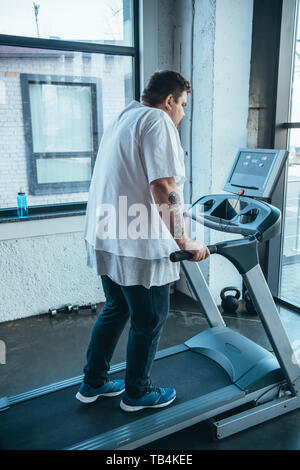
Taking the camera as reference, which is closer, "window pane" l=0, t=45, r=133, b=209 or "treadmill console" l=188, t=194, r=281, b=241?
"treadmill console" l=188, t=194, r=281, b=241

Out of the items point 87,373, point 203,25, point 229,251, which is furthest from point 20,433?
point 203,25

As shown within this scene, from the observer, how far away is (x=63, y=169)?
3432mm

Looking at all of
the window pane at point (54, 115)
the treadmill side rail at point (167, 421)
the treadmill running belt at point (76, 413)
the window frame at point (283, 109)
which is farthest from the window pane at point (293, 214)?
the treadmill side rail at point (167, 421)

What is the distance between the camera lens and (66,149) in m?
3.42

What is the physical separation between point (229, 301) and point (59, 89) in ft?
6.97

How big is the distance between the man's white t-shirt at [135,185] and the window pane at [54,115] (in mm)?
1588

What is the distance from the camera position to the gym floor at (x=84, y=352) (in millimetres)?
1963

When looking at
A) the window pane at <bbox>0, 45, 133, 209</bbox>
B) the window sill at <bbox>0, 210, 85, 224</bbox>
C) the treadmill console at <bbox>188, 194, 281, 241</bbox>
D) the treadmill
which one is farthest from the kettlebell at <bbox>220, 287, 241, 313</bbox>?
the window pane at <bbox>0, 45, 133, 209</bbox>

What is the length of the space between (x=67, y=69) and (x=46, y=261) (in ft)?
4.93

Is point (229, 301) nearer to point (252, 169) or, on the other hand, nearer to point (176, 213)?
point (252, 169)

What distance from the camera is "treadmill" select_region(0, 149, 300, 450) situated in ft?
6.08

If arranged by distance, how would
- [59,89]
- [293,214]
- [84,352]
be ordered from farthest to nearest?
[293,214], [59,89], [84,352]

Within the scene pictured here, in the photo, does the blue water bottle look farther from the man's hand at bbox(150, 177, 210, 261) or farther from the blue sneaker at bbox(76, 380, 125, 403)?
the man's hand at bbox(150, 177, 210, 261)

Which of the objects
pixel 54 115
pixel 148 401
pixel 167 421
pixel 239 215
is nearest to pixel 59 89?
pixel 54 115
